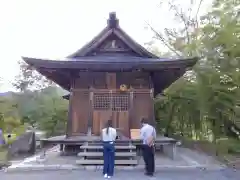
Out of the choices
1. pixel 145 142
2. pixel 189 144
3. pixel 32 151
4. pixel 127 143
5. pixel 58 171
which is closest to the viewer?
pixel 145 142

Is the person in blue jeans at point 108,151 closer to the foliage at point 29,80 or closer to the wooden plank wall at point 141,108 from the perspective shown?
the wooden plank wall at point 141,108

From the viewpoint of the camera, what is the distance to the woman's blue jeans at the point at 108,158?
808cm

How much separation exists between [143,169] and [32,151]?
712 centimetres

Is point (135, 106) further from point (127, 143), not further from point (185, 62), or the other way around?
point (185, 62)

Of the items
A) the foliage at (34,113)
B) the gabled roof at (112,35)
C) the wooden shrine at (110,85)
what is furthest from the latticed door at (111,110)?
the foliage at (34,113)

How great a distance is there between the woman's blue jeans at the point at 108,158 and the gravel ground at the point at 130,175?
21 cm

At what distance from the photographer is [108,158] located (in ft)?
26.8

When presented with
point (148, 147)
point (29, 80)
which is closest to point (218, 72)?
point (148, 147)

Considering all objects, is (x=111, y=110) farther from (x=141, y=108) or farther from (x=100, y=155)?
(x=100, y=155)

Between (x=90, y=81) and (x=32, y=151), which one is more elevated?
(x=90, y=81)

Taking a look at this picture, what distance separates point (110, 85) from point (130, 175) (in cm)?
478

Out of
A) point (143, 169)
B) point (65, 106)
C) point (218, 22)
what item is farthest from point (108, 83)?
point (65, 106)

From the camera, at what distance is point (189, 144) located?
55.5ft

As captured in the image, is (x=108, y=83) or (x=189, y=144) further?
(x=189, y=144)
